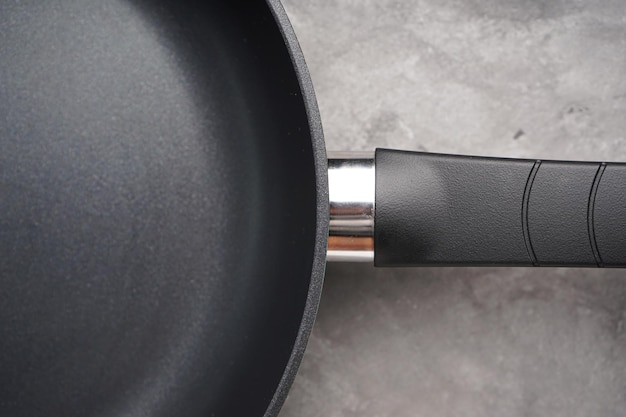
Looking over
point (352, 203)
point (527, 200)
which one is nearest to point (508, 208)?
point (527, 200)

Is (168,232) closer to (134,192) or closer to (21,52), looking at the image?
(134,192)

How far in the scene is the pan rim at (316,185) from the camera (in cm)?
59

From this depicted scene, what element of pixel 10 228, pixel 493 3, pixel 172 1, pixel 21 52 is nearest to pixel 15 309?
pixel 10 228

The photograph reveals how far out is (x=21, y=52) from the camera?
29.6 inches

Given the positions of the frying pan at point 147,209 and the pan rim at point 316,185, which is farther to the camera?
the frying pan at point 147,209

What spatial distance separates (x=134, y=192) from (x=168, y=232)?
0.19 feet

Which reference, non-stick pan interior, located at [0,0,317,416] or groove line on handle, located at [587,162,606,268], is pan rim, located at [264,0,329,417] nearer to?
non-stick pan interior, located at [0,0,317,416]

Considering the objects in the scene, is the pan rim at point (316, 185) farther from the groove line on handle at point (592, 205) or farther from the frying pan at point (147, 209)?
the groove line on handle at point (592, 205)

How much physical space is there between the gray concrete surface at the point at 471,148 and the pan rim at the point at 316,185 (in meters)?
0.20

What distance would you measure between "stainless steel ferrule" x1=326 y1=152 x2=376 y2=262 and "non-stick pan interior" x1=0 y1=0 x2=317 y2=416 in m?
0.06

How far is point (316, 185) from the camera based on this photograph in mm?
598

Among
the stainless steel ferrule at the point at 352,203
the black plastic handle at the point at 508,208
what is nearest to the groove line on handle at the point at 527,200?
the black plastic handle at the point at 508,208

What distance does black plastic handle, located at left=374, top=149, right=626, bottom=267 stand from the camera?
0.67 meters

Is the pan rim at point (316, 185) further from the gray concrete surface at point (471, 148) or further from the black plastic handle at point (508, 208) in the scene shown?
the gray concrete surface at point (471, 148)
